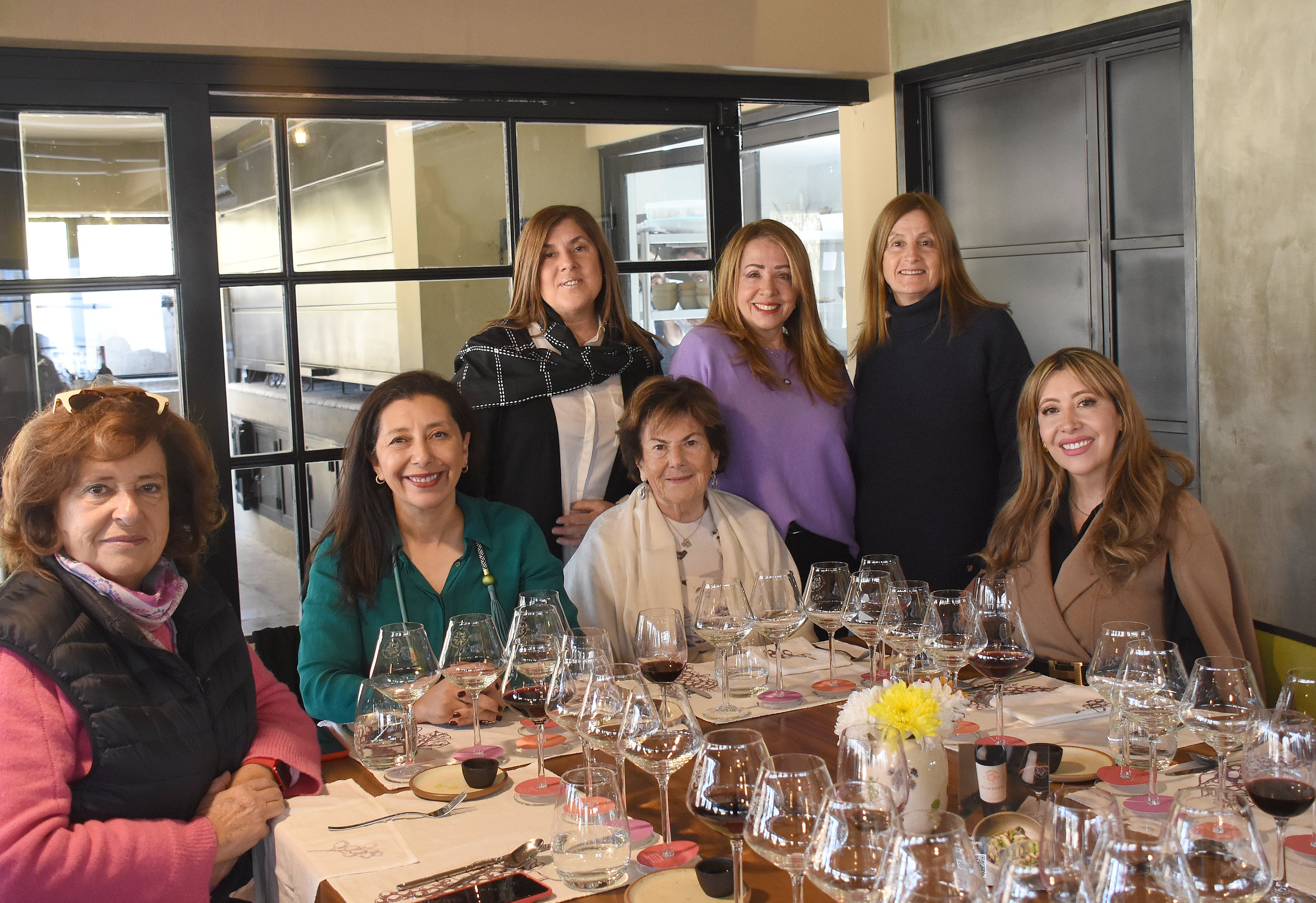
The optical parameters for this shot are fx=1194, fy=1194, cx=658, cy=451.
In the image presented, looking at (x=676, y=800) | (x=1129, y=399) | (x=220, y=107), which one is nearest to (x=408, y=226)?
(x=220, y=107)

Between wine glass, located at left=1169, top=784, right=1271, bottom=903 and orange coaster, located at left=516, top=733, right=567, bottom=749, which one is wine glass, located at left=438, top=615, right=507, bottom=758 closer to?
orange coaster, located at left=516, top=733, right=567, bottom=749

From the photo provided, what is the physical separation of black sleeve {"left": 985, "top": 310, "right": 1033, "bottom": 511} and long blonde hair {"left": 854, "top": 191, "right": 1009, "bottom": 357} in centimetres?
7

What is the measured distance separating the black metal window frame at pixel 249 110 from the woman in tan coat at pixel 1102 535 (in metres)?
1.70

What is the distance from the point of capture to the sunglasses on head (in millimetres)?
1751

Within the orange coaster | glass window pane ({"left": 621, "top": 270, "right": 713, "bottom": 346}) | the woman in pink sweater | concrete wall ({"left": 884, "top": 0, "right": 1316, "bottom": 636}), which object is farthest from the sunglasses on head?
concrete wall ({"left": 884, "top": 0, "right": 1316, "bottom": 636})

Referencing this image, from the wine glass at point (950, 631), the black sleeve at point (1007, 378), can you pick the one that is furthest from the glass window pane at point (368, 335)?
the wine glass at point (950, 631)

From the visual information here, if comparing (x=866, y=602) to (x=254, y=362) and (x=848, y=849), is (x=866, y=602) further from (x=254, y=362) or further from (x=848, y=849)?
(x=254, y=362)

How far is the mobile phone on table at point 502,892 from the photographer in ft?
4.37

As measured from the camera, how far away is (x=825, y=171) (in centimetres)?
468

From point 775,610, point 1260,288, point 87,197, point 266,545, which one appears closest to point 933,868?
point 775,610

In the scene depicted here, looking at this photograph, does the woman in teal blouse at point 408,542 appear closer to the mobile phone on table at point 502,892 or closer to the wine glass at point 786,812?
the mobile phone on table at point 502,892

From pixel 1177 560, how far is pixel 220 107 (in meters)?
2.59

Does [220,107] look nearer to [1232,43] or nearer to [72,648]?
[72,648]

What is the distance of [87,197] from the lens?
307cm
